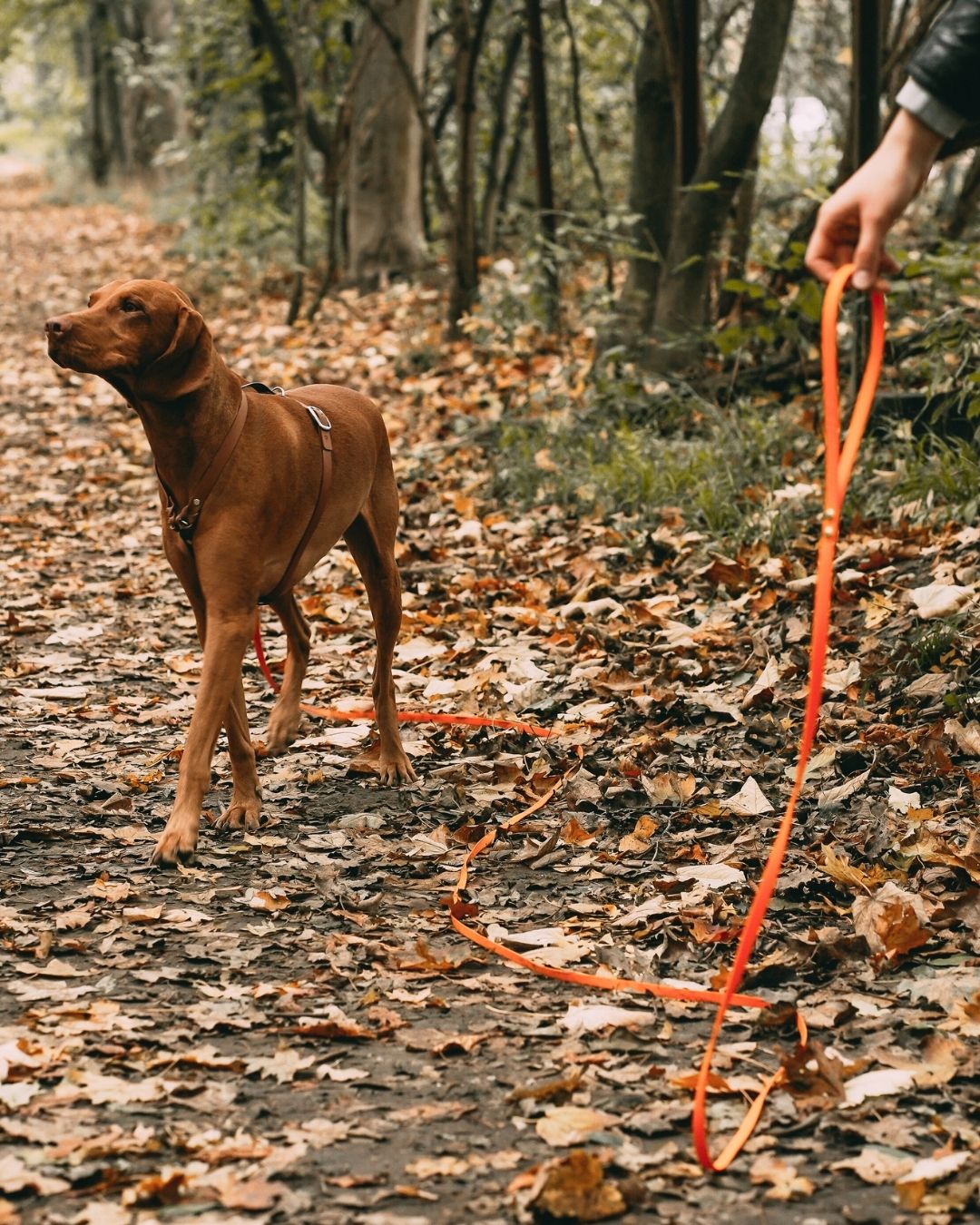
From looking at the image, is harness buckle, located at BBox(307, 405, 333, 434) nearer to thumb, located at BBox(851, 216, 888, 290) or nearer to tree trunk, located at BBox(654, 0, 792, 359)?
thumb, located at BBox(851, 216, 888, 290)

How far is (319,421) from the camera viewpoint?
15.2ft

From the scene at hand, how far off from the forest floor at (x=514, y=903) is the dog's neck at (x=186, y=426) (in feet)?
3.91

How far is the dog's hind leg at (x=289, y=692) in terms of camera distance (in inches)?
205

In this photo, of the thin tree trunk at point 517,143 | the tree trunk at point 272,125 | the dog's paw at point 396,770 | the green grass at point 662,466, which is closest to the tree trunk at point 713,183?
the green grass at point 662,466

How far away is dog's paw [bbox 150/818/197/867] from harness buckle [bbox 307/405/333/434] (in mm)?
1442

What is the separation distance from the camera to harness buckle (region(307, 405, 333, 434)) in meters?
4.62

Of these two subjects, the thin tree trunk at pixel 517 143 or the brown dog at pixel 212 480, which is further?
the thin tree trunk at pixel 517 143

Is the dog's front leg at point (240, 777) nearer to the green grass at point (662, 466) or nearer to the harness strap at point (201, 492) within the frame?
the harness strap at point (201, 492)

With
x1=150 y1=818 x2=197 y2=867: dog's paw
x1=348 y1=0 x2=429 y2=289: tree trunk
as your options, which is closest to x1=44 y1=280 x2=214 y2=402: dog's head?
x1=150 y1=818 x2=197 y2=867: dog's paw

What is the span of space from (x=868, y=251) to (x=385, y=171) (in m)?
12.4

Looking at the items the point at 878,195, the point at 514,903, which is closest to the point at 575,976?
the point at 514,903

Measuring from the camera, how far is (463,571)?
23.5 ft

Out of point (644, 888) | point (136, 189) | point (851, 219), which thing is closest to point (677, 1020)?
point (644, 888)

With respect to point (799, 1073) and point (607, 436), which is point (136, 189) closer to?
point (607, 436)
